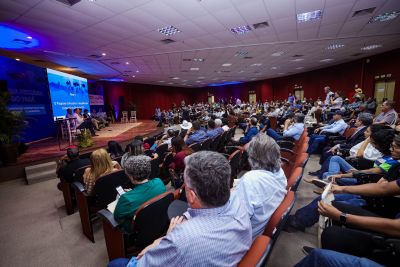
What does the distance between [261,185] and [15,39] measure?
7.78 m

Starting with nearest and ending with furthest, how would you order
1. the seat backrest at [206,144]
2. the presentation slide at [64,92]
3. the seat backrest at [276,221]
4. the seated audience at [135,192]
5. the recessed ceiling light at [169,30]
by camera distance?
the seat backrest at [276,221]
the seated audience at [135,192]
the seat backrest at [206,144]
the recessed ceiling light at [169,30]
the presentation slide at [64,92]

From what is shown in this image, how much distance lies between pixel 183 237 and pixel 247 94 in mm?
23272

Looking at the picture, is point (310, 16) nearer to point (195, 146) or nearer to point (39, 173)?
point (195, 146)

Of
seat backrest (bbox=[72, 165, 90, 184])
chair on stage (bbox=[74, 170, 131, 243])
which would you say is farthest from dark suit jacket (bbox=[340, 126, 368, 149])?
seat backrest (bbox=[72, 165, 90, 184])

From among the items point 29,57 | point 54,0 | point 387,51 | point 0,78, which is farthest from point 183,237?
point 387,51

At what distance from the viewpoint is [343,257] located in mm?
1075

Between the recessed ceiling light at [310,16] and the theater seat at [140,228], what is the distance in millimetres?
5353

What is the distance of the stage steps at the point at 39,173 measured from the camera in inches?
180

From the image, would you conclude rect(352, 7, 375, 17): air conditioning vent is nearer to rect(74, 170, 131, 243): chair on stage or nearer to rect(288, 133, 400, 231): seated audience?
rect(288, 133, 400, 231): seated audience

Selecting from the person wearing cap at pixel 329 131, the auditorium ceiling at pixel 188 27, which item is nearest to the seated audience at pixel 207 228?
the auditorium ceiling at pixel 188 27

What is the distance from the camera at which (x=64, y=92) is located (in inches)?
366

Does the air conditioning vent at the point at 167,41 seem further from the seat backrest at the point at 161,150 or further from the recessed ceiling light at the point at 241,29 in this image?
the seat backrest at the point at 161,150

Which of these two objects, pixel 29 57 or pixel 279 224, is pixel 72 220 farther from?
pixel 29 57

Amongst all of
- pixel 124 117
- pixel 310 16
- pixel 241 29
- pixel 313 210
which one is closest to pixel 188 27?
pixel 241 29
